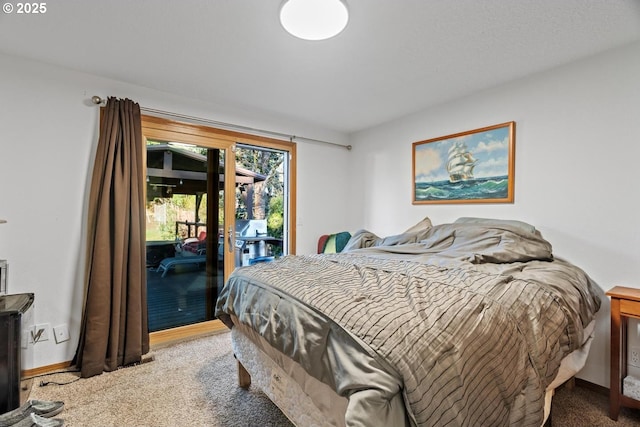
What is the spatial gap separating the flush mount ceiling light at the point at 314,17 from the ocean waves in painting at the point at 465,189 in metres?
1.95

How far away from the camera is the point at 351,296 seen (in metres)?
1.25

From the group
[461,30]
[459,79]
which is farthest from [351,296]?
[459,79]

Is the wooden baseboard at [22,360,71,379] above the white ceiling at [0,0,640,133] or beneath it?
beneath

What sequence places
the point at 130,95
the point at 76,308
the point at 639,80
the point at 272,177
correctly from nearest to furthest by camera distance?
1. the point at 639,80
2. the point at 76,308
3. the point at 130,95
4. the point at 272,177

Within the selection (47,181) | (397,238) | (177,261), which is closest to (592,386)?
(397,238)

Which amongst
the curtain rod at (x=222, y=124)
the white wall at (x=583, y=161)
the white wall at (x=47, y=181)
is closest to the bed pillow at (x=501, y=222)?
the white wall at (x=583, y=161)

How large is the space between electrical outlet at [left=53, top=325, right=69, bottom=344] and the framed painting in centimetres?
345

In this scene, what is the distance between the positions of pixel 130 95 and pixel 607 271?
4039mm

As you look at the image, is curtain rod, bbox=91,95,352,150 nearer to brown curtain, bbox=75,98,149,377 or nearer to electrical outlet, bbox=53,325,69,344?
brown curtain, bbox=75,98,149,377

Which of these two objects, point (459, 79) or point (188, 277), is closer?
point (459, 79)

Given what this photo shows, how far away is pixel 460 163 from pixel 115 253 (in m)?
3.22

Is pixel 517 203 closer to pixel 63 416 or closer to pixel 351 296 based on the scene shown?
pixel 351 296

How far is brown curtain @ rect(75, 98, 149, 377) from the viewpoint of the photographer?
2.32 m

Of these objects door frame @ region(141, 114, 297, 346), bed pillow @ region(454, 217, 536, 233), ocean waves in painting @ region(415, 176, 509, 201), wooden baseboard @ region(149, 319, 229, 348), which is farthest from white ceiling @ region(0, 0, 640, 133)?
wooden baseboard @ region(149, 319, 229, 348)
